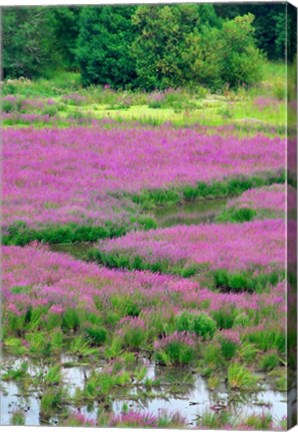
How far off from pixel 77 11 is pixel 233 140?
1.54 m

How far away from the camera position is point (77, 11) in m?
10.2

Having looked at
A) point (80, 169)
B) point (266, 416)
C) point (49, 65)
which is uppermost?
point (49, 65)

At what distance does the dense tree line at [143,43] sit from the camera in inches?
393

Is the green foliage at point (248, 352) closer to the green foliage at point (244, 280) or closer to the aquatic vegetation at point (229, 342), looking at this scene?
the aquatic vegetation at point (229, 342)

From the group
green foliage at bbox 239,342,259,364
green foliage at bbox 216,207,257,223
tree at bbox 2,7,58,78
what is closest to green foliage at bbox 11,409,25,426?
green foliage at bbox 239,342,259,364

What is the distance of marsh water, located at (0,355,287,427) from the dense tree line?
2209 mm

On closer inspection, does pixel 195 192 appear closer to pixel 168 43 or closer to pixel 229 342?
pixel 168 43

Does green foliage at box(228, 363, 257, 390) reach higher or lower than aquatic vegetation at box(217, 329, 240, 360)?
lower

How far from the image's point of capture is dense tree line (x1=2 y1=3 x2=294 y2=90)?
9977 millimetres

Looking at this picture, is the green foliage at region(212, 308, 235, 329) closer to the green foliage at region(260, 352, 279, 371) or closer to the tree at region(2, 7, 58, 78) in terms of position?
the green foliage at region(260, 352, 279, 371)

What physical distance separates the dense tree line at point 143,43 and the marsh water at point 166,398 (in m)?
2.21

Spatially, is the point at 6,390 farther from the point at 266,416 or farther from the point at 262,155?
the point at 262,155

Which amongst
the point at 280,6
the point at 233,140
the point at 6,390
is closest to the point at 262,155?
the point at 233,140

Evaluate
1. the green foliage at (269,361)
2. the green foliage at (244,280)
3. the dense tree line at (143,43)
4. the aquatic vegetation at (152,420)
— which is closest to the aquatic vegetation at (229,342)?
the green foliage at (269,361)
